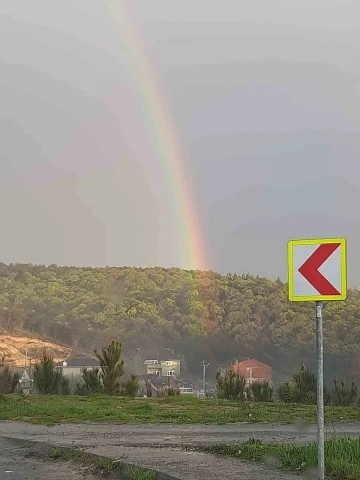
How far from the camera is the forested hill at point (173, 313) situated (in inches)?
1825

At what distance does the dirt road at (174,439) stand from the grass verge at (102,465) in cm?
21

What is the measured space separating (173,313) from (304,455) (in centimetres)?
5254

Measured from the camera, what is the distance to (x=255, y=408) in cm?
1888

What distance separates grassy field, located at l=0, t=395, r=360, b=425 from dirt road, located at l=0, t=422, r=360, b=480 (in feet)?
3.77

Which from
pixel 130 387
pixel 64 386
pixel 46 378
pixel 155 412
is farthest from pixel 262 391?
pixel 155 412

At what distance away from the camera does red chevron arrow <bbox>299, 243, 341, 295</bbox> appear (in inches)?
282

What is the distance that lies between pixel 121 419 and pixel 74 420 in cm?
105

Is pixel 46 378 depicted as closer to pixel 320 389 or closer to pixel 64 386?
pixel 64 386

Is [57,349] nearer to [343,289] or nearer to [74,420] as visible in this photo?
[74,420]

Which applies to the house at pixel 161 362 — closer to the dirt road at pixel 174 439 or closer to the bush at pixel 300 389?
the bush at pixel 300 389

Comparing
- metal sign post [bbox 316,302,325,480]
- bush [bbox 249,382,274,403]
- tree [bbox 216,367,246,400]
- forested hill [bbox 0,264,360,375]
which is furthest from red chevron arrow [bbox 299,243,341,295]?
forested hill [bbox 0,264,360,375]

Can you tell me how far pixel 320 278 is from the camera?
7.20 m

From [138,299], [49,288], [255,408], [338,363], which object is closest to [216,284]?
[138,299]

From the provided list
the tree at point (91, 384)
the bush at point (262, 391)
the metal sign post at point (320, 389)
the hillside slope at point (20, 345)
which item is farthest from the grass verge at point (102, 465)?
the hillside slope at point (20, 345)
